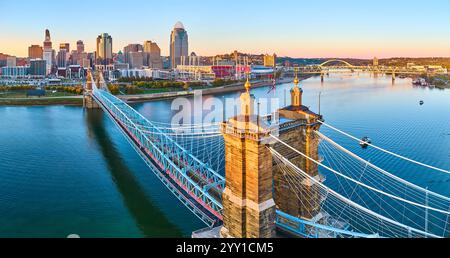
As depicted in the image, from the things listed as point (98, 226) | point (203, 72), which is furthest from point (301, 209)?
point (203, 72)

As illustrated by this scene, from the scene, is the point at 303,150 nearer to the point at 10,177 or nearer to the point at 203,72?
the point at 10,177

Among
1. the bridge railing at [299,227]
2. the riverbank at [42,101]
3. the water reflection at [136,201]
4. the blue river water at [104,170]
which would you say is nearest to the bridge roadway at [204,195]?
the bridge railing at [299,227]

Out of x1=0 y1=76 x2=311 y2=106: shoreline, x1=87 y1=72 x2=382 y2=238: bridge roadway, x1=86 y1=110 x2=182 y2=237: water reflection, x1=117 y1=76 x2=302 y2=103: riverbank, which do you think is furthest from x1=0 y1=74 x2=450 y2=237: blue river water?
x1=117 y1=76 x2=302 y2=103: riverbank

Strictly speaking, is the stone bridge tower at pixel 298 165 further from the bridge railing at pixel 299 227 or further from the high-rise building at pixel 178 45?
the high-rise building at pixel 178 45

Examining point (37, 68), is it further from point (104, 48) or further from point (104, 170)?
point (104, 170)

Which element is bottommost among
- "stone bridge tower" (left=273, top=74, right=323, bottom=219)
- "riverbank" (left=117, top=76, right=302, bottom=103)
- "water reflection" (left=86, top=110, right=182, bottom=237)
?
"water reflection" (left=86, top=110, right=182, bottom=237)

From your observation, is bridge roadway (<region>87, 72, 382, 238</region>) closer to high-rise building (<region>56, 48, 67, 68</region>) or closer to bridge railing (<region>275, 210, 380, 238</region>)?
bridge railing (<region>275, 210, 380, 238</region>)
